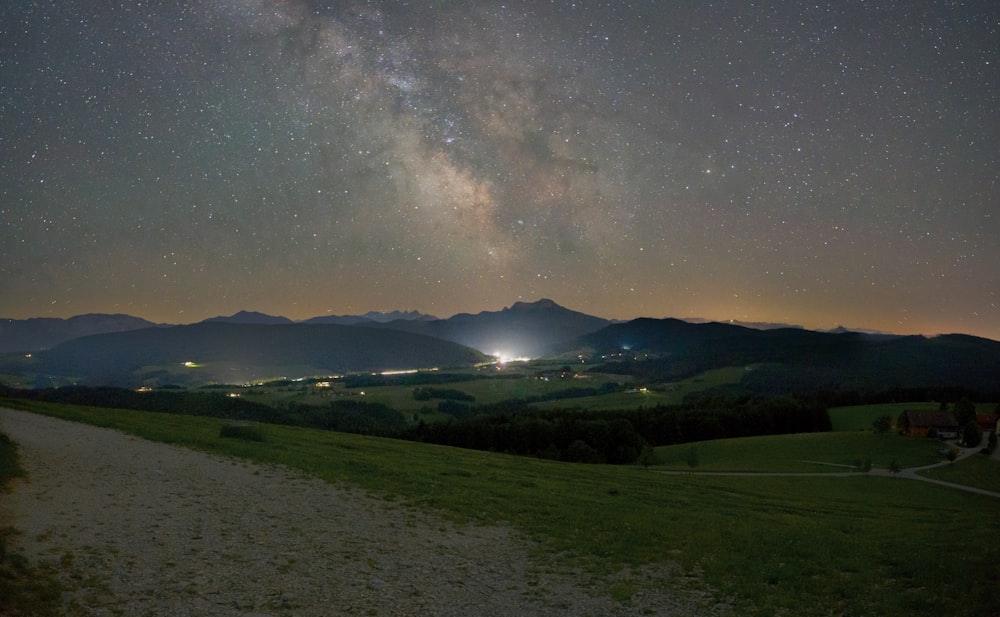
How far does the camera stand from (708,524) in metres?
25.3

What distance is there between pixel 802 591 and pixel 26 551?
62.6 feet

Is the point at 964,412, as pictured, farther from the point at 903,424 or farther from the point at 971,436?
the point at 971,436

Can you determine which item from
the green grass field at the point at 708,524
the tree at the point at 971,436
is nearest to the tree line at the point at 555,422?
the tree at the point at 971,436

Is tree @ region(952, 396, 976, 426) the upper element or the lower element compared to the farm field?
upper

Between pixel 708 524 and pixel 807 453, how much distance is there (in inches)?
2643

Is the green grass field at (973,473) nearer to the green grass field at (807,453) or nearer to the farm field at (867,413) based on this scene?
the green grass field at (807,453)

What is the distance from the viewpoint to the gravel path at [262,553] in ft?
41.0

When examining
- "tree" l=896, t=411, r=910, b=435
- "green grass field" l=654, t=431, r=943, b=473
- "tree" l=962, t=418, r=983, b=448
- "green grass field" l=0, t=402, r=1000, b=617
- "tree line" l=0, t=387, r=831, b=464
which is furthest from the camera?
"tree" l=896, t=411, r=910, b=435

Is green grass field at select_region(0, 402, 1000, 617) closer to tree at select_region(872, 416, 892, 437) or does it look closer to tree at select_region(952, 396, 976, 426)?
tree at select_region(872, 416, 892, 437)

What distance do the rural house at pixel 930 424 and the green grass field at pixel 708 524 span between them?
194ft

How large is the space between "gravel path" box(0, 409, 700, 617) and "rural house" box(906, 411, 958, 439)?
105947mm

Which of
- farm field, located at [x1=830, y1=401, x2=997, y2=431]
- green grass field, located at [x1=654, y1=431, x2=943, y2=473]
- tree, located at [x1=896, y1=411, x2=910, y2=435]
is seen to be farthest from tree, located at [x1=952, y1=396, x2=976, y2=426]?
green grass field, located at [x1=654, y1=431, x2=943, y2=473]

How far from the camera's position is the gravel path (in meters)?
12.5

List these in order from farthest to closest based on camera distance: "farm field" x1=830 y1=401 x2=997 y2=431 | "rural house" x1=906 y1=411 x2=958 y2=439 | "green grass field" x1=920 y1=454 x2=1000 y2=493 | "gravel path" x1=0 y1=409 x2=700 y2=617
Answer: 1. "farm field" x1=830 y1=401 x2=997 y2=431
2. "rural house" x1=906 y1=411 x2=958 y2=439
3. "green grass field" x1=920 y1=454 x2=1000 y2=493
4. "gravel path" x1=0 y1=409 x2=700 y2=617
